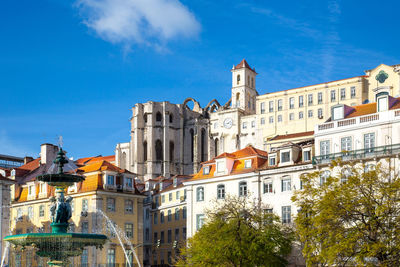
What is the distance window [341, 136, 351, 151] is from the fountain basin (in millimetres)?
28028

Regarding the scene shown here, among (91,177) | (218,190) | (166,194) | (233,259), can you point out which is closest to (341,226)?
(233,259)

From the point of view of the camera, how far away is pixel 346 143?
59688 millimetres

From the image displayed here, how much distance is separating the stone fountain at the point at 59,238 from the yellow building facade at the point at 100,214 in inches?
1316

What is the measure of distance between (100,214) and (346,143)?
87.9 ft

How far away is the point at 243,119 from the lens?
135 meters

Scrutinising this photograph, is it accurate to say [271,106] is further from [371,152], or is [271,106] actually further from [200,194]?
[371,152]

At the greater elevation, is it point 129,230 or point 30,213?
point 30,213

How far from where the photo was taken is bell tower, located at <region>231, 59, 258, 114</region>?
142 meters

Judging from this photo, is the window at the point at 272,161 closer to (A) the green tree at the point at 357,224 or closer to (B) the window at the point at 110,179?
(B) the window at the point at 110,179

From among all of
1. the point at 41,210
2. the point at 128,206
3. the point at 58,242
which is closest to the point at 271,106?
the point at 128,206

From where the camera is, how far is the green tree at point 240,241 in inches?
2106

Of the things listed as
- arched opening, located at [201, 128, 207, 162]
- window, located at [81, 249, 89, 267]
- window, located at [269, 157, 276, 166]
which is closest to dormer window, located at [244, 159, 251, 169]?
window, located at [269, 157, 276, 166]

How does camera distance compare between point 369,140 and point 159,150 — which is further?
point 159,150

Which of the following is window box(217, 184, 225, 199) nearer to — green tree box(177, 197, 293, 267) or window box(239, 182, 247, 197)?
window box(239, 182, 247, 197)
